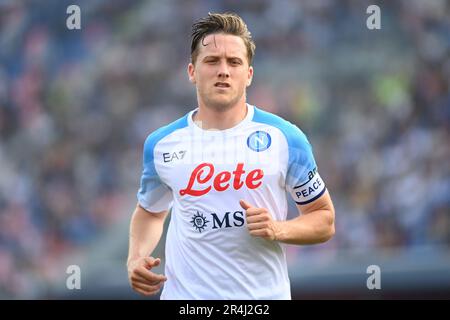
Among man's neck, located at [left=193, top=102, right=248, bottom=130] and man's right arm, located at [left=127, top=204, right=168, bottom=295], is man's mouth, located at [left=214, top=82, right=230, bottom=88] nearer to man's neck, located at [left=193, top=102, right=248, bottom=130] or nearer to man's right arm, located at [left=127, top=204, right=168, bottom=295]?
man's neck, located at [left=193, top=102, right=248, bottom=130]

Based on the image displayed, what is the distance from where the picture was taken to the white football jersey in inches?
193

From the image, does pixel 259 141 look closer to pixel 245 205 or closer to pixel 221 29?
pixel 245 205

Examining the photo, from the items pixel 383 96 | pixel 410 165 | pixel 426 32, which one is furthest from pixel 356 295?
pixel 426 32

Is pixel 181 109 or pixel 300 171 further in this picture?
pixel 181 109

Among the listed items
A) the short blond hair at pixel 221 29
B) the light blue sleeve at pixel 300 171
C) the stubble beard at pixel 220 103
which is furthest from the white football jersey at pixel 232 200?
the short blond hair at pixel 221 29

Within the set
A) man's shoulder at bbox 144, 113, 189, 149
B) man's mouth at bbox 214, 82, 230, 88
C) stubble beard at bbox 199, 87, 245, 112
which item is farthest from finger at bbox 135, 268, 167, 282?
man's mouth at bbox 214, 82, 230, 88

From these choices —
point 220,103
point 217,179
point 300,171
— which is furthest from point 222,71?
point 300,171

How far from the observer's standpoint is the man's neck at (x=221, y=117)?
505 cm

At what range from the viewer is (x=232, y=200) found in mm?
4910

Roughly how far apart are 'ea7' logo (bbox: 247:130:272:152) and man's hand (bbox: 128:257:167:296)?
84 cm

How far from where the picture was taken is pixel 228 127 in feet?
16.7

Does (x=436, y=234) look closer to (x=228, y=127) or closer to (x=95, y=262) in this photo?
(x=95, y=262)

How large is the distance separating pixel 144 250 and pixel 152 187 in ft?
1.25

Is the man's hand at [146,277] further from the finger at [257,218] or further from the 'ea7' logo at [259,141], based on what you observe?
the 'ea7' logo at [259,141]
